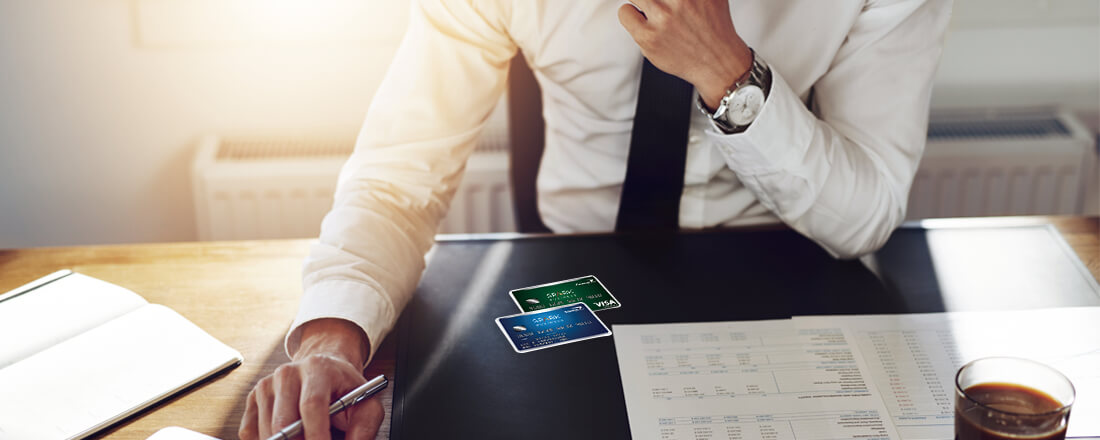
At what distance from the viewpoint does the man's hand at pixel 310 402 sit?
78cm

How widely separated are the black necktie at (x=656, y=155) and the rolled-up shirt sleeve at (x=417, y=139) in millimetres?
221

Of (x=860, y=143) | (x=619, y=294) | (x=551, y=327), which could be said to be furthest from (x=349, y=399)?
(x=860, y=143)

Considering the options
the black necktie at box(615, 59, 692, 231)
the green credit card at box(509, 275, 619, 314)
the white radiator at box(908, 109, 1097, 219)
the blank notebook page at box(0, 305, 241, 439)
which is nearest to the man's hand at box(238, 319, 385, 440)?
the blank notebook page at box(0, 305, 241, 439)

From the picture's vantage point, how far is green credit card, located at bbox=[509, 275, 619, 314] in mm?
1012

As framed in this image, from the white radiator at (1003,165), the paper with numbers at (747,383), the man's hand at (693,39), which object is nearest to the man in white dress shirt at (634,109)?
the man's hand at (693,39)

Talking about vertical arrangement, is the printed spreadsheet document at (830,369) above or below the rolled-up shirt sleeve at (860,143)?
below

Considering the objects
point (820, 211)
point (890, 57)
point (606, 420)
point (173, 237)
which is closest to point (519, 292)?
point (606, 420)

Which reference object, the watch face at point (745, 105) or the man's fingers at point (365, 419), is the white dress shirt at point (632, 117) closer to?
the watch face at point (745, 105)

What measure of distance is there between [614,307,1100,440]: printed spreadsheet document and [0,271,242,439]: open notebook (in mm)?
457

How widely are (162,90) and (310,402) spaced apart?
4.27 feet

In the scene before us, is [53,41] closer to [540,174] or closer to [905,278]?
[540,174]

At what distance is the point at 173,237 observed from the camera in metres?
2.01

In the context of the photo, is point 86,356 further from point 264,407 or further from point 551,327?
point 551,327

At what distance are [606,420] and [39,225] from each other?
5.40 ft
